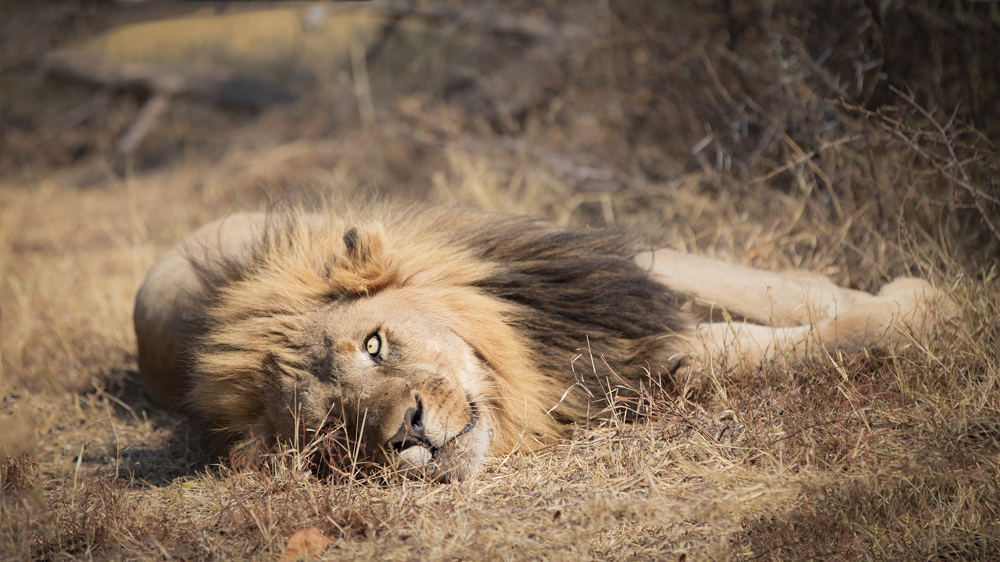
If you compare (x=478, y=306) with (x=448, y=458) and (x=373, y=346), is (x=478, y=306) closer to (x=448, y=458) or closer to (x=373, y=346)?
(x=373, y=346)

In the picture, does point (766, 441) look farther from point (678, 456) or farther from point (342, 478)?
point (342, 478)

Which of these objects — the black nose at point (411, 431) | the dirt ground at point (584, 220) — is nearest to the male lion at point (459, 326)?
the black nose at point (411, 431)

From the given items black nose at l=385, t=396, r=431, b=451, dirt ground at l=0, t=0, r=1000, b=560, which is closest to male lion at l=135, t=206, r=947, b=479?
black nose at l=385, t=396, r=431, b=451

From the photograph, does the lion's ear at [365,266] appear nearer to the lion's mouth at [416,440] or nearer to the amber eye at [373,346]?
the amber eye at [373,346]

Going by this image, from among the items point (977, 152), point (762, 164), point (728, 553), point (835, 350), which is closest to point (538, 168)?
point (762, 164)

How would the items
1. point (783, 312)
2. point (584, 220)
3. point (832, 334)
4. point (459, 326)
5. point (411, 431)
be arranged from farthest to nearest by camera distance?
point (584, 220)
point (783, 312)
point (832, 334)
point (459, 326)
point (411, 431)

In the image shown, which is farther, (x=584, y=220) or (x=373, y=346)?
(x=584, y=220)

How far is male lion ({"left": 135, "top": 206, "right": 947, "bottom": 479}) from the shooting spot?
2531 millimetres

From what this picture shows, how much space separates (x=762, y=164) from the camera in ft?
15.4

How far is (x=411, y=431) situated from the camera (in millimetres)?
2379

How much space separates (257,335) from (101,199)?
20.7ft

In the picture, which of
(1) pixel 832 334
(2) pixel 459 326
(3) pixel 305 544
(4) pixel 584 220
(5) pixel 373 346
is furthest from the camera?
(4) pixel 584 220

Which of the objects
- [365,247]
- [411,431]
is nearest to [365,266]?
[365,247]

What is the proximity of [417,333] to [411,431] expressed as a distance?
0.38 meters
